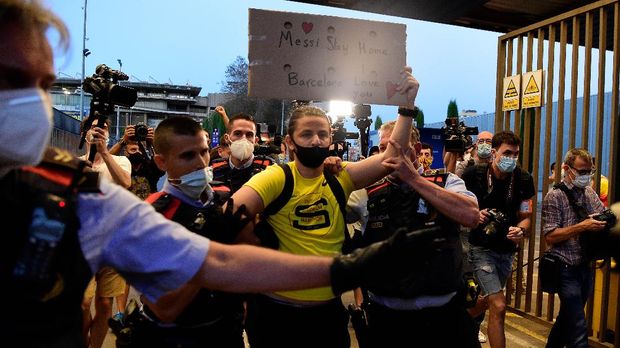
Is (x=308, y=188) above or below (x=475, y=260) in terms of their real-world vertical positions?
above

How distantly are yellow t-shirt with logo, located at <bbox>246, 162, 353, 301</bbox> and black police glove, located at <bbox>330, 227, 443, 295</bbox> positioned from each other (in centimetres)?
141

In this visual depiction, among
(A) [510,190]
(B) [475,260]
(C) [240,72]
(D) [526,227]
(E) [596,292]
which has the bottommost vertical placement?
(E) [596,292]

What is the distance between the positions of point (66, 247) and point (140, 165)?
4.64 metres

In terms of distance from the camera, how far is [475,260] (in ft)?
15.2

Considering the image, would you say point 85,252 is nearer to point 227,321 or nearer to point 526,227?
point 227,321

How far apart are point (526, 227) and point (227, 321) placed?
3205 millimetres

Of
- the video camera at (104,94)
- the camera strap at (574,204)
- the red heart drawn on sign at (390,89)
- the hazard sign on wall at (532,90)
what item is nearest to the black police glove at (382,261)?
the red heart drawn on sign at (390,89)

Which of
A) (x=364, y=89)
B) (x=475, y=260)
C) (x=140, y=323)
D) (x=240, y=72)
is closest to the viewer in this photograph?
(x=140, y=323)

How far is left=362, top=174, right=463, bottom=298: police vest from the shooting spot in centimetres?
282

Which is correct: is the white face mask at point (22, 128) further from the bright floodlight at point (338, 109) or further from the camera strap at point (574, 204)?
the bright floodlight at point (338, 109)

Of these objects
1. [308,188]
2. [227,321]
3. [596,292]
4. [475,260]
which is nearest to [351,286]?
[227,321]

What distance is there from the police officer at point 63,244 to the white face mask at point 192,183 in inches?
47.7

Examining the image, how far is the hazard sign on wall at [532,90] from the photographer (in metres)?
5.75

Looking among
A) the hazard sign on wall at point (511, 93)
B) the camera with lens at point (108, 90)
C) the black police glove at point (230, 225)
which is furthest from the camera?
the hazard sign on wall at point (511, 93)
